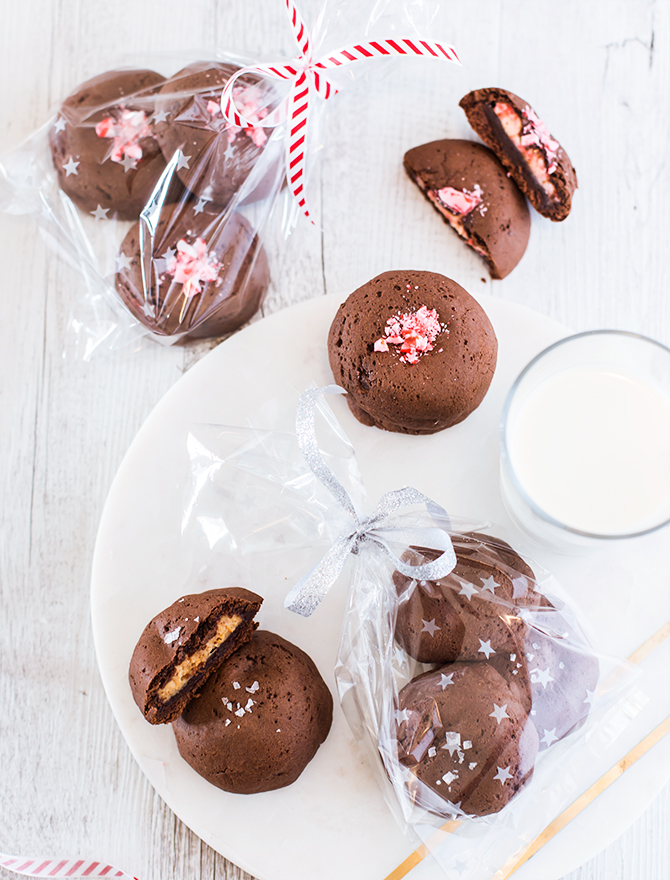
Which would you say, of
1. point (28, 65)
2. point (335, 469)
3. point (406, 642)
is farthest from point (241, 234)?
point (406, 642)

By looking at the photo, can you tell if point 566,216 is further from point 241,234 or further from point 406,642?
point 406,642

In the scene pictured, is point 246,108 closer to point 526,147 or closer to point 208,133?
point 208,133

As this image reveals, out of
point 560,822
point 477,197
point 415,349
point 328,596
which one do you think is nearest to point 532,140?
A: point 477,197

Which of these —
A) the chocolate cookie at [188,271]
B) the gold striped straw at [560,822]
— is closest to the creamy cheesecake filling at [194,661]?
the gold striped straw at [560,822]

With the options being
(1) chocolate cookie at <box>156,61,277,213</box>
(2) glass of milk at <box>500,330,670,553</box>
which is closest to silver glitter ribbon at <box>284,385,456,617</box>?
(2) glass of milk at <box>500,330,670,553</box>

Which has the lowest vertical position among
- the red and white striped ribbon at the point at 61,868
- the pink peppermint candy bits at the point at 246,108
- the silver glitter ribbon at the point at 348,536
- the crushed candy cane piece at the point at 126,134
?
→ the red and white striped ribbon at the point at 61,868

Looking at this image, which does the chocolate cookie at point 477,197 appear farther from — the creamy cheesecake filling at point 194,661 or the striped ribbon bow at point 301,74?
the creamy cheesecake filling at point 194,661
